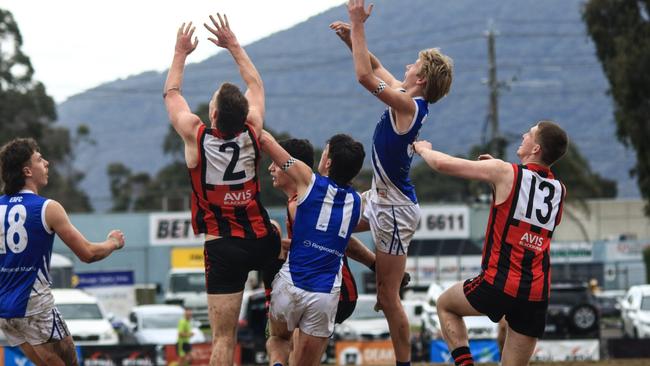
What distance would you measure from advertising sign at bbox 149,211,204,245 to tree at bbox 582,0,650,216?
2005 centimetres

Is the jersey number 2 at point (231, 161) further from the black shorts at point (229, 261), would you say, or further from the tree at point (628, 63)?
the tree at point (628, 63)

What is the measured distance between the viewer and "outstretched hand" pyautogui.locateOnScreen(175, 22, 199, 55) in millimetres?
10391

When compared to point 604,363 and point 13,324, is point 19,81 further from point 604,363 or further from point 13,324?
point 13,324

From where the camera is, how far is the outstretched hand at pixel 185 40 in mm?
10391

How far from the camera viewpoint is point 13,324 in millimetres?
10086

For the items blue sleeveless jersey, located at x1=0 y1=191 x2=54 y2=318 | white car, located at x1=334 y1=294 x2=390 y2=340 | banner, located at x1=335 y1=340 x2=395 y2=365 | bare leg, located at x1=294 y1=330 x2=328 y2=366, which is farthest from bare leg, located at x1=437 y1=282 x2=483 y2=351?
white car, located at x1=334 y1=294 x2=390 y2=340

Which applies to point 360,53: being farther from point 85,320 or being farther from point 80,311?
point 80,311

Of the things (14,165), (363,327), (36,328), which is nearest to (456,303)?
(36,328)

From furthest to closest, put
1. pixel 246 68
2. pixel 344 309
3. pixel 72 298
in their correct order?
pixel 72 298 → pixel 344 309 → pixel 246 68

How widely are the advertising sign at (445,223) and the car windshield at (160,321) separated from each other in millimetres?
23220

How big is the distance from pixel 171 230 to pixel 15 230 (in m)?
46.7

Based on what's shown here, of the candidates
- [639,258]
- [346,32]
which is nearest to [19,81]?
[639,258]

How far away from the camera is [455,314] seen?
1040cm

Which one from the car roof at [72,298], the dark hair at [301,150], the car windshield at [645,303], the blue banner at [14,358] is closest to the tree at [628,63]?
the car windshield at [645,303]
